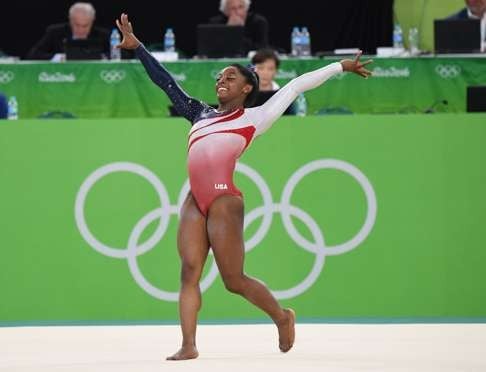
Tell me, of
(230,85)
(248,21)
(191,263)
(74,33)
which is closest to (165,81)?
(230,85)

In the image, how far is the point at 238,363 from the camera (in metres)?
4.69

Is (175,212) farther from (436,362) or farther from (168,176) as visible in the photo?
(436,362)

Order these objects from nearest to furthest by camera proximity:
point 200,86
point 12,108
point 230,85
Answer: point 230,85 → point 12,108 → point 200,86

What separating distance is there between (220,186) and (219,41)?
19.1 ft

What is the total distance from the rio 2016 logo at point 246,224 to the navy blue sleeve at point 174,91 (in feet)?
7.01

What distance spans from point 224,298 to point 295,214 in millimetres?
742

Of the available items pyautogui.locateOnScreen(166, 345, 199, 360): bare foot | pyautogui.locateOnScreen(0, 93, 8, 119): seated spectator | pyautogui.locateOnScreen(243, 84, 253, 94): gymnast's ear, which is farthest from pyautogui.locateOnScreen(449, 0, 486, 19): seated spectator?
pyautogui.locateOnScreen(166, 345, 199, 360): bare foot

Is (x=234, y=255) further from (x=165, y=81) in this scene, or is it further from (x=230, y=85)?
(x=165, y=81)

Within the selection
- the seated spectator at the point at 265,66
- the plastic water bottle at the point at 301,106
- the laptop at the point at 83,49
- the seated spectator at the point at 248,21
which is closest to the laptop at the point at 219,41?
the seated spectator at the point at 248,21

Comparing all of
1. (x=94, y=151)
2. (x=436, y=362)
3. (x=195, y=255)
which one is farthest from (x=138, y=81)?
Result: (x=436, y=362)

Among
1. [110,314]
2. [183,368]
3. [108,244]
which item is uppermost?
[183,368]

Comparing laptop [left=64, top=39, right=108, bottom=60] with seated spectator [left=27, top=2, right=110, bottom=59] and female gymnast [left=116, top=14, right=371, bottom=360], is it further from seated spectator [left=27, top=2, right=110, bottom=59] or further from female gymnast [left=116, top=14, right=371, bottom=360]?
female gymnast [left=116, top=14, right=371, bottom=360]

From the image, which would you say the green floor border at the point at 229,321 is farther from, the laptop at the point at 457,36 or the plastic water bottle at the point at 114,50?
the plastic water bottle at the point at 114,50

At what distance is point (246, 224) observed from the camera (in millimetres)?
7648
